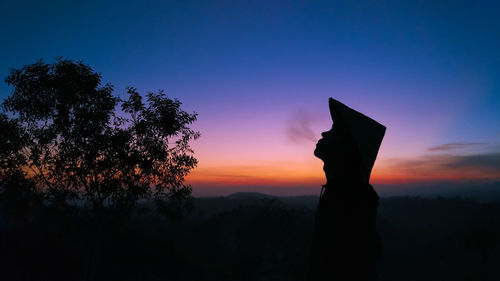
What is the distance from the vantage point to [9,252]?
24922 millimetres

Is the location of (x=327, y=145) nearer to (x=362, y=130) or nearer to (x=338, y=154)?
(x=338, y=154)

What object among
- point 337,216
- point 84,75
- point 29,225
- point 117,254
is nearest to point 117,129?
point 84,75

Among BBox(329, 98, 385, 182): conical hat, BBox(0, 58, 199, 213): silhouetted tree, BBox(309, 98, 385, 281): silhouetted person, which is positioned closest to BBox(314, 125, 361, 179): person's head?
BBox(309, 98, 385, 281): silhouetted person

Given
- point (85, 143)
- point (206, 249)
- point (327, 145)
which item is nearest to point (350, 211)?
point (327, 145)

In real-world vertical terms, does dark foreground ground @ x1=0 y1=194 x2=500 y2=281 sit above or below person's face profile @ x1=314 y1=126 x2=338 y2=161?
below

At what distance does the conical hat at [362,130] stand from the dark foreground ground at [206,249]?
15.6 m

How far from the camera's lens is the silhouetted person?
2391 mm

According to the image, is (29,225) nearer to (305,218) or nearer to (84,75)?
(84,75)

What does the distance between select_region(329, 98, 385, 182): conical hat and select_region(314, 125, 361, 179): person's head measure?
0.34 feet

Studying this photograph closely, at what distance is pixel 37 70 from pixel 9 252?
22322mm

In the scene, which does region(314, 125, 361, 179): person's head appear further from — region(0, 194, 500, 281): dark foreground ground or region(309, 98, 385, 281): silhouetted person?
region(0, 194, 500, 281): dark foreground ground

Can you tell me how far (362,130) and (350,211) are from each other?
0.78 metres

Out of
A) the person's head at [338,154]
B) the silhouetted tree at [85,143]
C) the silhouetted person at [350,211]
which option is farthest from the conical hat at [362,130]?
the silhouetted tree at [85,143]

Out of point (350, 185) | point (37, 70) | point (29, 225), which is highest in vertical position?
point (37, 70)
